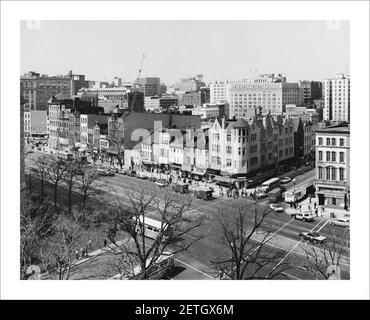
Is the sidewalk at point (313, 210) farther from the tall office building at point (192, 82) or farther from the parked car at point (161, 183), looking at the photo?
the tall office building at point (192, 82)

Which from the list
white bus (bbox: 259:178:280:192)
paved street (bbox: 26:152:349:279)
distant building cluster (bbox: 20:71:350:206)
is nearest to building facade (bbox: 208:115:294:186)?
distant building cluster (bbox: 20:71:350:206)

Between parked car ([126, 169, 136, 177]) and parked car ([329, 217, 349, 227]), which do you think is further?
parked car ([126, 169, 136, 177])

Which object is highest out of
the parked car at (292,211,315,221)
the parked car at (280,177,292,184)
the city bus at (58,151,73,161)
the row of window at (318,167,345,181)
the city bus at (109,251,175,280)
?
the city bus at (58,151,73,161)

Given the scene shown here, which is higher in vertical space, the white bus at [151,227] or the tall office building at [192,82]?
the tall office building at [192,82]

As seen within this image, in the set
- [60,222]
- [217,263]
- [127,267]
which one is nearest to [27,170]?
[60,222]

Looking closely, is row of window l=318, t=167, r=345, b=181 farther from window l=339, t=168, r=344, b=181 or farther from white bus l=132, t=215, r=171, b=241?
white bus l=132, t=215, r=171, b=241

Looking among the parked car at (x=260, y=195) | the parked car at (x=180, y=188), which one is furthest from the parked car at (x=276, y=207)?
the parked car at (x=180, y=188)
